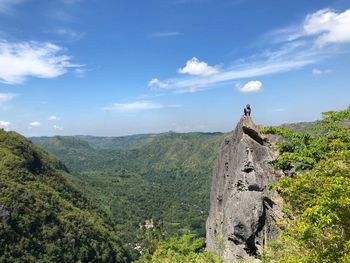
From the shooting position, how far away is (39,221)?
109 meters

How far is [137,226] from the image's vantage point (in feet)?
655

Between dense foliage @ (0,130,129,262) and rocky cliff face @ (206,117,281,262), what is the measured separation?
79.2m

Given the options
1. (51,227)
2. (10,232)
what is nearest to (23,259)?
(10,232)

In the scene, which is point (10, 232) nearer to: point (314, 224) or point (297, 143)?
point (297, 143)

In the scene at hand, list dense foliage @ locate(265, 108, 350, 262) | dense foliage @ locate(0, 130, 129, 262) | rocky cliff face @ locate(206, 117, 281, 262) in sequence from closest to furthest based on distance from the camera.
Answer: dense foliage @ locate(265, 108, 350, 262) < rocky cliff face @ locate(206, 117, 281, 262) < dense foliage @ locate(0, 130, 129, 262)

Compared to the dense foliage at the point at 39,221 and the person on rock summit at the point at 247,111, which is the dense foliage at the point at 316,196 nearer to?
the person on rock summit at the point at 247,111

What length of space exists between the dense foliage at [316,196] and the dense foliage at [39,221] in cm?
8604

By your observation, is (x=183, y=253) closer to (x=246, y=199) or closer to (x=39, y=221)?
(x=246, y=199)

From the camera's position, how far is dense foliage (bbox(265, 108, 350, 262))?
559 inches

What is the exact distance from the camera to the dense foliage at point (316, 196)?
46.6ft

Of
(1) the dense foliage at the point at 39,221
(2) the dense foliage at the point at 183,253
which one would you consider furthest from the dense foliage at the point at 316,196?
(1) the dense foliage at the point at 39,221

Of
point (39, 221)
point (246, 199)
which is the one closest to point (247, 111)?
point (246, 199)

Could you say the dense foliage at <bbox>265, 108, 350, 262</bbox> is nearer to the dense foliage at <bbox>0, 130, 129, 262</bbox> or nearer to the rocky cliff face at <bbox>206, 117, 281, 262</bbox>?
the rocky cliff face at <bbox>206, 117, 281, 262</bbox>

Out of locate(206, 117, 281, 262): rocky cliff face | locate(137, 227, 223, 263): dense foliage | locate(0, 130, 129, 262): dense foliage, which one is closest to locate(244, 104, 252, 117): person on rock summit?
locate(206, 117, 281, 262): rocky cliff face
